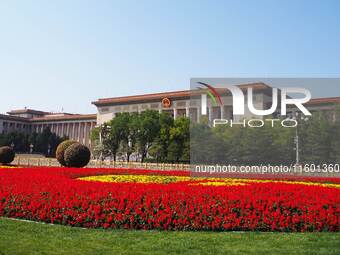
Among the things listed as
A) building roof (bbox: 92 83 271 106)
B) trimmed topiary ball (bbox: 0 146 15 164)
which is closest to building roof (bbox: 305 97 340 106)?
trimmed topiary ball (bbox: 0 146 15 164)

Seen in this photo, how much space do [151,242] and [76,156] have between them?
16.3 metres

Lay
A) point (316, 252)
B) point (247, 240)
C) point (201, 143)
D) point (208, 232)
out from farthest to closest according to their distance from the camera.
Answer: point (201, 143), point (208, 232), point (247, 240), point (316, 252)

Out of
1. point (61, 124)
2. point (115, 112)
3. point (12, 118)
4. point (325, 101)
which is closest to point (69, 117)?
point (61, 124)

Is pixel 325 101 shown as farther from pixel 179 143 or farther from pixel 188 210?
pixel 179 143

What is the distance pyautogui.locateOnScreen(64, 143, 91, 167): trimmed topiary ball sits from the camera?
20672 millimetres

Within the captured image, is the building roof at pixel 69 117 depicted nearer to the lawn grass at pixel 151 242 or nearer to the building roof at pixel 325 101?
the building roof at pixel 325 101

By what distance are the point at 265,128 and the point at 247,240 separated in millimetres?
14730

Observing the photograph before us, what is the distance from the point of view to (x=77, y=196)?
6781mm

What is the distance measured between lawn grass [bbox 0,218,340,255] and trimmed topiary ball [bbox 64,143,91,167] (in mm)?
14765

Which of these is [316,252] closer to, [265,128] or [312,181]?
[312,181]

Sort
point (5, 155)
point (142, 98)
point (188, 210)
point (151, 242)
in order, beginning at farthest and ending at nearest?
point (142, 98)
point (5, 155)
point (188, 210)
point (151, 242)

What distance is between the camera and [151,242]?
16.8 ft

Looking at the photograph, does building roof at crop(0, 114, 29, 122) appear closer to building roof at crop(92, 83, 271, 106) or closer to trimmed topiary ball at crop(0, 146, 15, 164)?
building roof at crop(92, 83, 271, 106)

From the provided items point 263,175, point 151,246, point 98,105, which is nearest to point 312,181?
point 263,175
